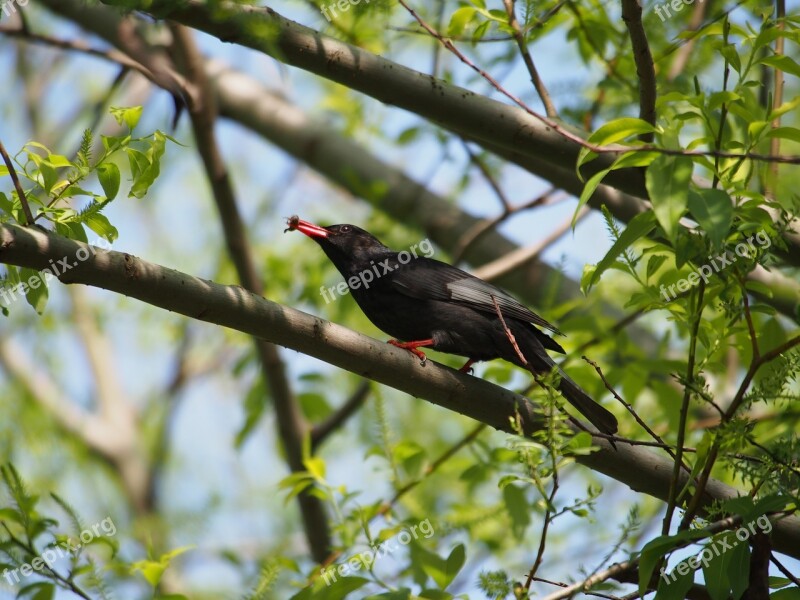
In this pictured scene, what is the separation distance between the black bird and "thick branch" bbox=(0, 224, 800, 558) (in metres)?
1.03

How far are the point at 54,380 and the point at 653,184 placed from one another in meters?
10.6

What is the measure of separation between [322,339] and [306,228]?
8.01 feet

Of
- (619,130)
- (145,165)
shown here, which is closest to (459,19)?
(619,130)

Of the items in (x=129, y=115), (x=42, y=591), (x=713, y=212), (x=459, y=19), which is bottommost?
(x=42, y=591)

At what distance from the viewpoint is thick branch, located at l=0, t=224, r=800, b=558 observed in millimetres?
2924

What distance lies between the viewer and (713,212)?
2422 millimetres

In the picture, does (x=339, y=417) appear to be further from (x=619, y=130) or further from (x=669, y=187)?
(x=669, y=187)

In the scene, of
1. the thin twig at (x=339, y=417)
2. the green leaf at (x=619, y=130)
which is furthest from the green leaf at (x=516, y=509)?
the green leaf at (x=619, y=130)

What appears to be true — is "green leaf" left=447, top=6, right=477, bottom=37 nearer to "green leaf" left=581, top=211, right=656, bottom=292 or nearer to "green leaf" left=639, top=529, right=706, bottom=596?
"green leaf" left=581, top=211, right=656, bottom=292

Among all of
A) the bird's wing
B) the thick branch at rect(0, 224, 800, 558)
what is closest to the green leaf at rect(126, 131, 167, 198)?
the thick branch at rect(0, 224, 800, 558)

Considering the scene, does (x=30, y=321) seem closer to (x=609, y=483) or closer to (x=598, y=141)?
(x=609, y=483)

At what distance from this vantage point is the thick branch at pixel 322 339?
9.59ft

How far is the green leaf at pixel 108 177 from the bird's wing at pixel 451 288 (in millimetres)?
2482

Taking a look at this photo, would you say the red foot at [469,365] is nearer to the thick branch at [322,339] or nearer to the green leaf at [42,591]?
the thick branch at [322,339]
